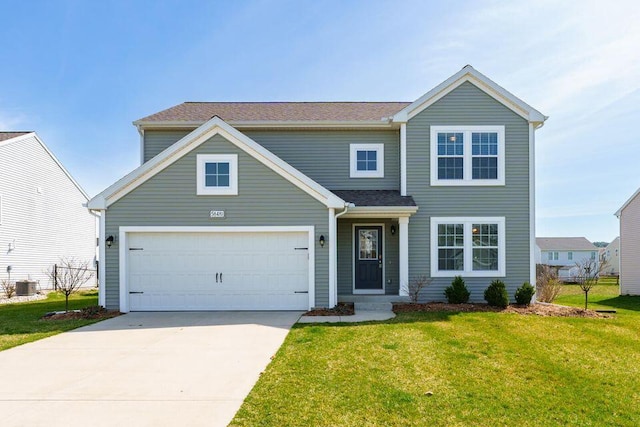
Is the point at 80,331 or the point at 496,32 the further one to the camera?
the point at 496,32

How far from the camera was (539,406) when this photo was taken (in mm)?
4668

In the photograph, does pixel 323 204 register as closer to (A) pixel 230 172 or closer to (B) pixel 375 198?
(B) pixel 375 198

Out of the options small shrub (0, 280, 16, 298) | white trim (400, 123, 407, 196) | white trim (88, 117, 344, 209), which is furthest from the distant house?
small shrub (0, 280, 16, 298)

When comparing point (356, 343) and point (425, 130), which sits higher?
point (425, 130)

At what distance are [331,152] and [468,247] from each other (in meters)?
5.40

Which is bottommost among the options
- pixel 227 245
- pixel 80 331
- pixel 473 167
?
pixel 80 331

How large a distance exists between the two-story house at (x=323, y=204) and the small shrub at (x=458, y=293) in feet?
1.60

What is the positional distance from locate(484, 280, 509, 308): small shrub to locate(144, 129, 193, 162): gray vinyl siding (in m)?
11.0

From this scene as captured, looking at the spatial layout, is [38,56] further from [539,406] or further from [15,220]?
[539,406]

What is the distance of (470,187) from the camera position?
41.0 ft

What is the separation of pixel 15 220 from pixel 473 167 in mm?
20444

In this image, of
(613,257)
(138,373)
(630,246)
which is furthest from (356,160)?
(613,257)

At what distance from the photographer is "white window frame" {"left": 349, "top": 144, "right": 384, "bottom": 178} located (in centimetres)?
1342

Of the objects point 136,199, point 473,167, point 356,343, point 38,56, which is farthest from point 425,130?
point 38,56
